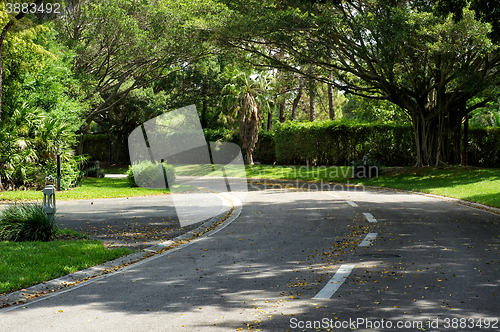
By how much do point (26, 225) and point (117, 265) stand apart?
9.47 feet

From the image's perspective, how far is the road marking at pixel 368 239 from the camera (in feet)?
28.1

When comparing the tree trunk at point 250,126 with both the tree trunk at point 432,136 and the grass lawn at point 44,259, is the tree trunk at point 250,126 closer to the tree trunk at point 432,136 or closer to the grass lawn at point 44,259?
the tree trunk at point 432,136

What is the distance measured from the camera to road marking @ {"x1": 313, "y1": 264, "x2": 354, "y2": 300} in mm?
5445

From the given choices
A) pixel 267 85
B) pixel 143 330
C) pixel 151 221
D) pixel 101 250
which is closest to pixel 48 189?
pixel 101 250

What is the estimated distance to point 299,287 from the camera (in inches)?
229

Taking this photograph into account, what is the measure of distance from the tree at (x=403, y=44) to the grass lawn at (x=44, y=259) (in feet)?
39.4

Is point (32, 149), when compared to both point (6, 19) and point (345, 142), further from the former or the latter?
point (345, 142)

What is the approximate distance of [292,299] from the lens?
532 cm

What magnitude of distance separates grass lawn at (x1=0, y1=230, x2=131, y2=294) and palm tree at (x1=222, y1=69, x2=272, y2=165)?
28.7m

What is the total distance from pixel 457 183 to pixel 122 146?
33217 millimetres

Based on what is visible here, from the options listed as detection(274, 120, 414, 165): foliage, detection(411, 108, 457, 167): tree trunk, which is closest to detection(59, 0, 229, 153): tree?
detection(274, 120, 414, 165): foliage

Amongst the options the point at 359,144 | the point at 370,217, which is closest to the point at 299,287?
the point at 370,217

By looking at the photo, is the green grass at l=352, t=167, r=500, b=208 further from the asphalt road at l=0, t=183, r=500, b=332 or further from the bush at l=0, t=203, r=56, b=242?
the bush at l=0, t=203, r=56, b=242

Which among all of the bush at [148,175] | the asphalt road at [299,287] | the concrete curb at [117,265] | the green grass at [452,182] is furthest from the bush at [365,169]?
the asphalt road at [299,287]
